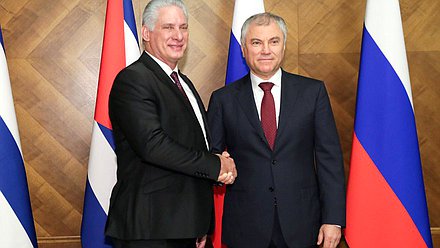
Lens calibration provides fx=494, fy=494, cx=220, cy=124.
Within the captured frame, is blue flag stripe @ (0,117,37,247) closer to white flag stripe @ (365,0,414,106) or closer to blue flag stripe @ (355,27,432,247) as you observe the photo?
blue flag stripe @ (355,27,432,247)

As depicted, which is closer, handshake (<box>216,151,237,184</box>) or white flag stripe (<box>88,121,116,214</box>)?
handshake (<box>216,151,237,184</box>)

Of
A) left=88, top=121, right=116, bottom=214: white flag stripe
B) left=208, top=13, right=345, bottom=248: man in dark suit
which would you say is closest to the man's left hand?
left=208, top=13, right=345, bottom=248: man in dark suit

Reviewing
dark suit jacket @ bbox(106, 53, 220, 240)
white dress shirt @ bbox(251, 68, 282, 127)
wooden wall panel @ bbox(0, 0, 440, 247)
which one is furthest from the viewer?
wooden wall panel @ bbox(0, 0, 440, 247)

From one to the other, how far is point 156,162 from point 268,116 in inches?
20.9

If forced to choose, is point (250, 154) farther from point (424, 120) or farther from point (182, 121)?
point (424, 120)

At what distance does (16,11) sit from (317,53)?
198 cm

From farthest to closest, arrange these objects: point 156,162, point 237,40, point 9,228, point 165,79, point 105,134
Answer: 1. point 237,40
2. point 105,134
3. point 9,228
4. point 165,79
5. point 156,162

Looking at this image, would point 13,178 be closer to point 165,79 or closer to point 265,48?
point 165,79

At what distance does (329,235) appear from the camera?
1952mm

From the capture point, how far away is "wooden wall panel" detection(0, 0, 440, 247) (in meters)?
3.19

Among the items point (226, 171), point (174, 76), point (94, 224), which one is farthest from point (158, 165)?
point (94, 224)

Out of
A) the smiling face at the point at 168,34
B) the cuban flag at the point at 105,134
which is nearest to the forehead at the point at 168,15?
the smiling face at the point at 168,34

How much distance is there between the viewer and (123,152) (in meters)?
1.86

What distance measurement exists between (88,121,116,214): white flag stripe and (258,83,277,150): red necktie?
103 centimetres
